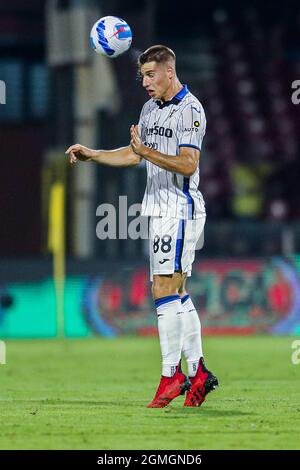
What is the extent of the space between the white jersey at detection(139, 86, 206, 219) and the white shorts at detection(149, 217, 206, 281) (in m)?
0.06

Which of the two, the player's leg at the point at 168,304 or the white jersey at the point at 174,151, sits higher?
the white jersey at the point at 174,151

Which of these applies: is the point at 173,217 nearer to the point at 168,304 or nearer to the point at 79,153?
the point at 168,304

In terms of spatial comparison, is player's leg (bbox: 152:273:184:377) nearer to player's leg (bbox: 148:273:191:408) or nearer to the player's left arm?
player's leg (bbox: 148:273:191:408)

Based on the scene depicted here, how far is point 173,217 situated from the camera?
30.5 ft

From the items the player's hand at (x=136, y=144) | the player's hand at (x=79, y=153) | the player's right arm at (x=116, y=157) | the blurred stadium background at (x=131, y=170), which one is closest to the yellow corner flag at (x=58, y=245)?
the blurred stadium background at (x=131, y=170)

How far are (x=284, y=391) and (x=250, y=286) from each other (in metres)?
10.2

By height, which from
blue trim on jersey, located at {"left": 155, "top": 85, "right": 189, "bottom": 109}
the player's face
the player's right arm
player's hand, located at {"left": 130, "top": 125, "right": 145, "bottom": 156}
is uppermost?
the player's face

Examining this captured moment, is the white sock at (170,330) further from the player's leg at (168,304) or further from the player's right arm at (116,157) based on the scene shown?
the player's right arm at (116,157)

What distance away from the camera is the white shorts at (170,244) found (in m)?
9.24

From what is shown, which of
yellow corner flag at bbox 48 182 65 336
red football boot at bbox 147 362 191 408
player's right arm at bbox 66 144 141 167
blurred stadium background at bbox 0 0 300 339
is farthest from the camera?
blurred stadium background at bbox 0 0 300 339

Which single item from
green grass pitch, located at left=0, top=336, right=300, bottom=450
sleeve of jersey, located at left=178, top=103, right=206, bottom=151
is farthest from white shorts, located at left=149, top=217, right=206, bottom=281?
green grass pitch, located at left=0, top=336, right=300, bottom=450

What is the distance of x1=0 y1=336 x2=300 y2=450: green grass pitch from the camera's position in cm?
747

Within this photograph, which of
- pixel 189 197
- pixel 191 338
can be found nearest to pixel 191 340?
pixel 191 338

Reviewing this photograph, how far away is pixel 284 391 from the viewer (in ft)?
35.7
